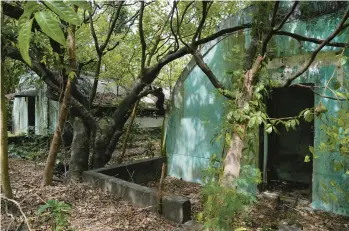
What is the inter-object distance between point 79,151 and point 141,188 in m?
2.45

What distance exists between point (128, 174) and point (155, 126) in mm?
9257

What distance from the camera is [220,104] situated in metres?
6.91

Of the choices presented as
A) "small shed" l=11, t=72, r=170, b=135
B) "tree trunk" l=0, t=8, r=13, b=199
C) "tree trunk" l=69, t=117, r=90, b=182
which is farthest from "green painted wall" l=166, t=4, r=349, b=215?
"small shed" l=11, t=72, r=170, b=135

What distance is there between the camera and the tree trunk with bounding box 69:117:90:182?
691 centimetres

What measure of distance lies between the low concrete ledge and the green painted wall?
0.78 meters

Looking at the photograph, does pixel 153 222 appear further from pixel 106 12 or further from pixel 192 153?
pixel 106 12

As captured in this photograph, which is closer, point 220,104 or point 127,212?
point 127,212

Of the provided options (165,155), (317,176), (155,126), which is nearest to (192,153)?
(165,155)

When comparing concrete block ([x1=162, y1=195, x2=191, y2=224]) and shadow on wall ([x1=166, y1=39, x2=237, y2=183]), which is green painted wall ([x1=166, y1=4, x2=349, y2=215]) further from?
concrete block ([x1=162, y1=195, x2=191, y2=224])

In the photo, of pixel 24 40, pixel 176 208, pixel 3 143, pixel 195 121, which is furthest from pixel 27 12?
pixel 195 121

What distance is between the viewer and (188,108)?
7.66 metres

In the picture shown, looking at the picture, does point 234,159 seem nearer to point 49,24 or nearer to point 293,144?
point 49,24

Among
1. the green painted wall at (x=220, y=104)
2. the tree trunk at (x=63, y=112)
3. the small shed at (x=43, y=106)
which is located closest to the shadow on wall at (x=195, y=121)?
the green painted wall at (x=220, y=104)

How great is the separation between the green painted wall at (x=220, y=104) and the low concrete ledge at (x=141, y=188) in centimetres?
78
